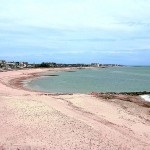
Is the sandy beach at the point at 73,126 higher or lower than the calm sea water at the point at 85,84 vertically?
higher

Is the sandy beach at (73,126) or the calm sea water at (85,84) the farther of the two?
the calm sea water at (85,84)

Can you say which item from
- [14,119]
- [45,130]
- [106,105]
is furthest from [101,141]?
[106,105]

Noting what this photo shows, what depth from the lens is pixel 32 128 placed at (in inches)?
698

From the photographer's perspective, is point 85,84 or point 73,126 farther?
point 85,84

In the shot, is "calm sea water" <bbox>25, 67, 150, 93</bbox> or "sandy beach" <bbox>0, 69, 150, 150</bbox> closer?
"sandy beach" <bbox>0, 69, 150, 150</bbox>

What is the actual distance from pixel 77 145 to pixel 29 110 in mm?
7876

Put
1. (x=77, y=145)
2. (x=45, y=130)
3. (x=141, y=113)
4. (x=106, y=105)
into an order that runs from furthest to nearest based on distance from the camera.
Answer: (x=106, y=105)
(x=141, y=113)
(x=45, y=130)
(x=77, y=145)

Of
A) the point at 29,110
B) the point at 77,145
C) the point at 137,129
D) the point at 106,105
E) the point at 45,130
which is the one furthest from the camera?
the point at 106,105

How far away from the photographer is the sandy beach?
1536 cm

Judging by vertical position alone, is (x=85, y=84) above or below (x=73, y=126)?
below

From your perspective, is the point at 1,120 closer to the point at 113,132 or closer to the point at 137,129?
the point at 113,132

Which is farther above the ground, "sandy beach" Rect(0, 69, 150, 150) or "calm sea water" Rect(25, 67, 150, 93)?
"sandy beach" Rect(0, 69, 150, 150)

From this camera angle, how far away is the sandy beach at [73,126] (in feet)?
50.4

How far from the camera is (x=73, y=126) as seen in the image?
60.4 ft
